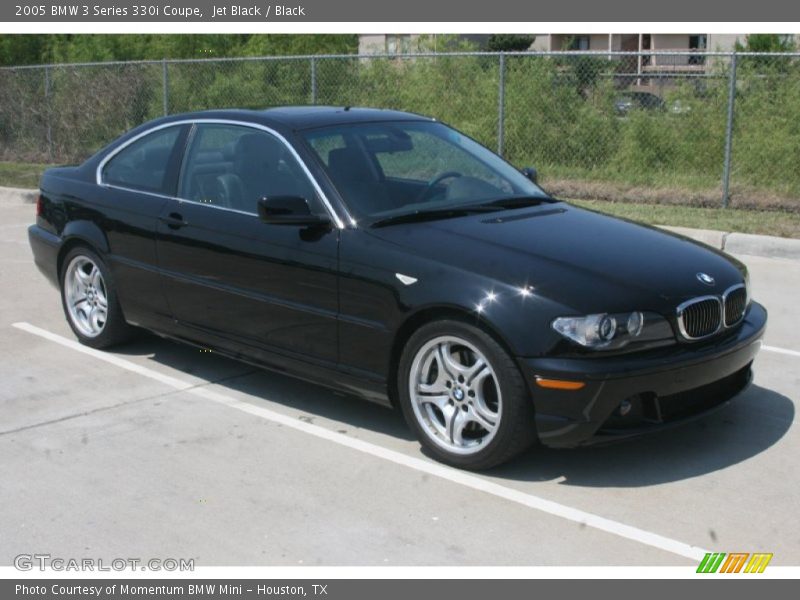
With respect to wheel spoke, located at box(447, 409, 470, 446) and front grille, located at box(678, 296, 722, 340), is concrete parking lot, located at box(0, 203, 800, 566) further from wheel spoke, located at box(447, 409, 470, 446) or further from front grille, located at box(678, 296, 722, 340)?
front grille, located at box(678, 296, 722, 340)

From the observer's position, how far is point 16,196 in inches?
596

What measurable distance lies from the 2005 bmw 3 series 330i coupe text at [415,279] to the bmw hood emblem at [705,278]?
0.03 metres

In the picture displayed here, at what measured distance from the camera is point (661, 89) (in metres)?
13.9

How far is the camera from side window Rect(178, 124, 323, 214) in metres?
5.66

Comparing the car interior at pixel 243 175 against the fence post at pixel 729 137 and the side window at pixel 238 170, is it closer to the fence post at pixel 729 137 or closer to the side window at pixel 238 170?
the side window at pixel 238 170

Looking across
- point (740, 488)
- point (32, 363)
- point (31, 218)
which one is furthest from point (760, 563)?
point (31, 218)

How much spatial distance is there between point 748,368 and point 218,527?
278 cm

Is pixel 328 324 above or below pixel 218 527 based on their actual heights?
above

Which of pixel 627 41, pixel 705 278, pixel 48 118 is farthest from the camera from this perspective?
pixel 627 41

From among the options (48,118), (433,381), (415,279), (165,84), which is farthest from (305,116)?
(48,118)

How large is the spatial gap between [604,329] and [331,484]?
1418 millimetres

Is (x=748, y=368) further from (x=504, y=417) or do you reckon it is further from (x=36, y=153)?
(x=36, y=153)

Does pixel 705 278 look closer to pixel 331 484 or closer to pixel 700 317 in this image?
pixel 700 317

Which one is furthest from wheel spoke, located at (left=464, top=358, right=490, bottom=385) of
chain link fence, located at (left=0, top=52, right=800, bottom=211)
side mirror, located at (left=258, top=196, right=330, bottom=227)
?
chain link fence, located at (left=0, top=52, right=800, bottom=211)
